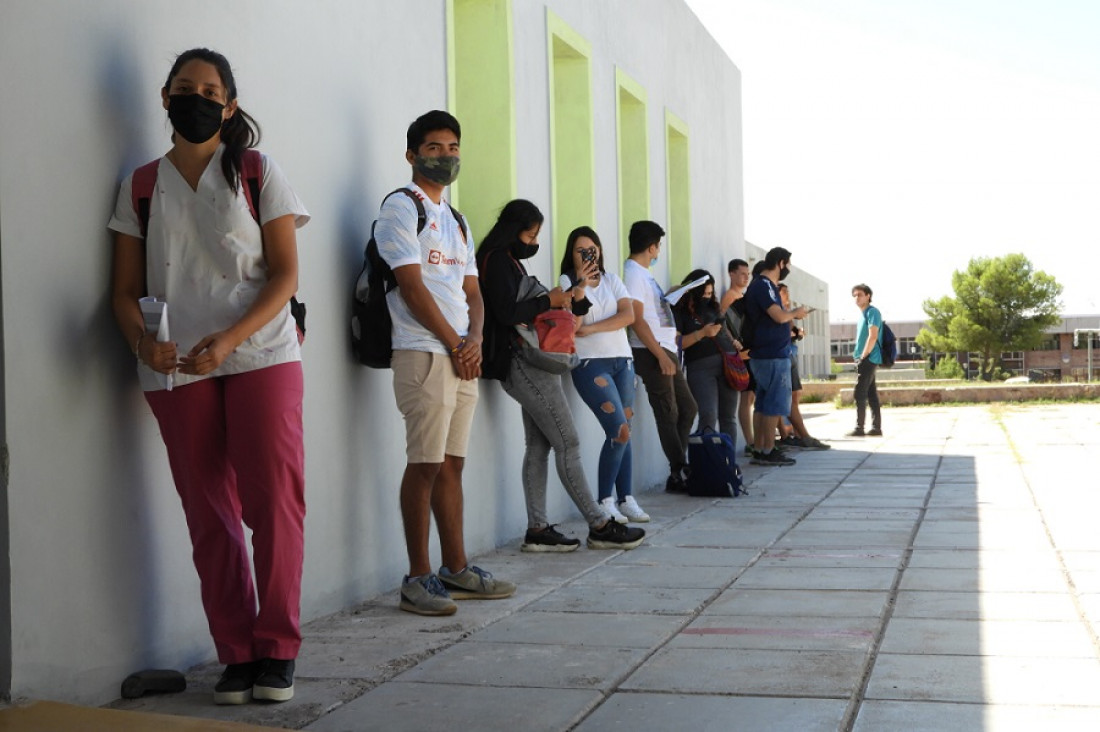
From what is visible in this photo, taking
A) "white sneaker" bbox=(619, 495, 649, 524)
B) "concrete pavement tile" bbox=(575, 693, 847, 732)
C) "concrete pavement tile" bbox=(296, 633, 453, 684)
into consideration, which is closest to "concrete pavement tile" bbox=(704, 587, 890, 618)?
"concrete pavement tile" bbox=(296, 633, 453, 684)

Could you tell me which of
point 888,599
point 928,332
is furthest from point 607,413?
point 928,332

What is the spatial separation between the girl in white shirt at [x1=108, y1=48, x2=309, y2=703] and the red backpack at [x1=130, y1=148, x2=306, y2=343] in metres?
0.01

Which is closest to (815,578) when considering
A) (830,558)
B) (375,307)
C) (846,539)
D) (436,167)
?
(830,558)

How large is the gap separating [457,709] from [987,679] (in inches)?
65.8

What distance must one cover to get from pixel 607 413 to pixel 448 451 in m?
2.41

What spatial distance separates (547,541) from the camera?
7898mm

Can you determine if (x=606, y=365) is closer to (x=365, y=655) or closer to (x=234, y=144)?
(x=365, y=655)

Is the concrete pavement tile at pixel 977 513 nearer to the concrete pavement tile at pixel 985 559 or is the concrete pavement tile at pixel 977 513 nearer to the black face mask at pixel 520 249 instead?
the concrete pavement tile at pixel 985 559

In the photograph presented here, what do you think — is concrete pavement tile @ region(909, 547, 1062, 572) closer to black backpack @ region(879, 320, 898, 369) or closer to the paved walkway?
the paved walkway

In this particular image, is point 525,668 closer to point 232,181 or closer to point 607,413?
point 232,181

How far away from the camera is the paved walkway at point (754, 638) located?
13.9 feet

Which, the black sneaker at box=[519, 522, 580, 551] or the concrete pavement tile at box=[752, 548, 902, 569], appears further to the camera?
the black sneaker at box=[519, 522, 580, 551]

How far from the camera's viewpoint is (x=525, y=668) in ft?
16.0

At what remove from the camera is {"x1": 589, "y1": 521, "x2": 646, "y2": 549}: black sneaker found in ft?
26.1
